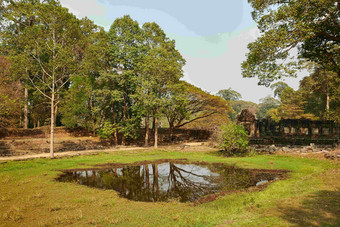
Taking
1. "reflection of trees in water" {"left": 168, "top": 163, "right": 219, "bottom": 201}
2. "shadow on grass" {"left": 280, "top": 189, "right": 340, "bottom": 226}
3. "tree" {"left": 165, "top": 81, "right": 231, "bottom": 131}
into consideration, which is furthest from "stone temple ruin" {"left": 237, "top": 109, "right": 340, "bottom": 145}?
"shadow on grass" {"left": 280, "top": 189, "right": 340, "bottom": 226}

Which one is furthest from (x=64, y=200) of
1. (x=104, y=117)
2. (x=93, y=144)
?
(x=104, y=117)

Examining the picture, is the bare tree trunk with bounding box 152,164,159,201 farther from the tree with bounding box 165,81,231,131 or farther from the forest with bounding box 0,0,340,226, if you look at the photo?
the tree with bounding box 165,81,231,131

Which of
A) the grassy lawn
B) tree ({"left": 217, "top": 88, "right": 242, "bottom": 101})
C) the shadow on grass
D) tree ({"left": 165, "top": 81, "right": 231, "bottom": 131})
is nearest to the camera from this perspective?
the shadow on grass

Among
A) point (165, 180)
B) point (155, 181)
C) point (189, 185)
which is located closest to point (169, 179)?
point (165, 180)

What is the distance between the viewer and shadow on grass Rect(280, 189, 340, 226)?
15.8ft

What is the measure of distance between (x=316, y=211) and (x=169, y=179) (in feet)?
23.1

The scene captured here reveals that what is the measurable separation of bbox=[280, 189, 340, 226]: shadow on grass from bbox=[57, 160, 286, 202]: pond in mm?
3016

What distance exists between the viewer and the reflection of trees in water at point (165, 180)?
28.6ft

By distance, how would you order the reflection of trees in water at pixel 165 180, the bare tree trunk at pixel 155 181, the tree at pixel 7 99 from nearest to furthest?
the bare tree trunk at pixel 155 181 < the reflection of trees in water at pixel 165 180 < the tree at pixel 7 99

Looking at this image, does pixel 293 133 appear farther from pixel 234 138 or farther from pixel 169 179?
pixel 169 179

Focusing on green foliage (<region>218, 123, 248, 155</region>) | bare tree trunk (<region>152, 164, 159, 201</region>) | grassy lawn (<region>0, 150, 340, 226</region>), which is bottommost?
bare tree trunk (<region>152, 164, 159, 201</region>)

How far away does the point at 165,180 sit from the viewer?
1097cm

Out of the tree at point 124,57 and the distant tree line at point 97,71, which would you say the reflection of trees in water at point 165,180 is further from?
the tree at point 124,57

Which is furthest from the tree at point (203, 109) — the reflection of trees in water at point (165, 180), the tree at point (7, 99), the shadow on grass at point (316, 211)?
the shadow on grass at point (316, 211)
